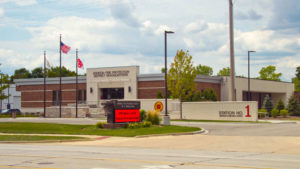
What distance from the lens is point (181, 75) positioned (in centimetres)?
4544

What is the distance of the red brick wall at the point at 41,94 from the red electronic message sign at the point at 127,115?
36430 millimetres

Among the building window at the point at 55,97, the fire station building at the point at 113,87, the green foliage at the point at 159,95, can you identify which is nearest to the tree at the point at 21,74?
the fire station building at the point at 113,87

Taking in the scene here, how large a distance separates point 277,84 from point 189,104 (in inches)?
1359

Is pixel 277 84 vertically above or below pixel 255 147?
above

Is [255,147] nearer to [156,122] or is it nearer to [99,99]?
[156,122]

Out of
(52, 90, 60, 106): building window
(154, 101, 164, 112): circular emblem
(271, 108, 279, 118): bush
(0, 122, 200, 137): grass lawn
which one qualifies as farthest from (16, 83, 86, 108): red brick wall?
(0, 122, 200, 137): grass lawn

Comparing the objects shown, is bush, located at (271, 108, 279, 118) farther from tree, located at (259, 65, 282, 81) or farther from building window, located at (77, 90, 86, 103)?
Result: tree, located at (259, 65, 282, 81)

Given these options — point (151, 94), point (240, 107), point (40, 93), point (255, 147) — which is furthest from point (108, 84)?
point (255, 147)

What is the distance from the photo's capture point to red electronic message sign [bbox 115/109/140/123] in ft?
94.7

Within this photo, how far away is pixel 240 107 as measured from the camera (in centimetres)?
4284

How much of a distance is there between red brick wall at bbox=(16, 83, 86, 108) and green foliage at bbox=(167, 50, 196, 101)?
942 inches

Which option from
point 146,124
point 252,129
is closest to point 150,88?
point 146,124

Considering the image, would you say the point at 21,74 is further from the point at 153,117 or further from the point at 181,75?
the point at 153,117

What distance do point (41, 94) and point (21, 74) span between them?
76504mm
